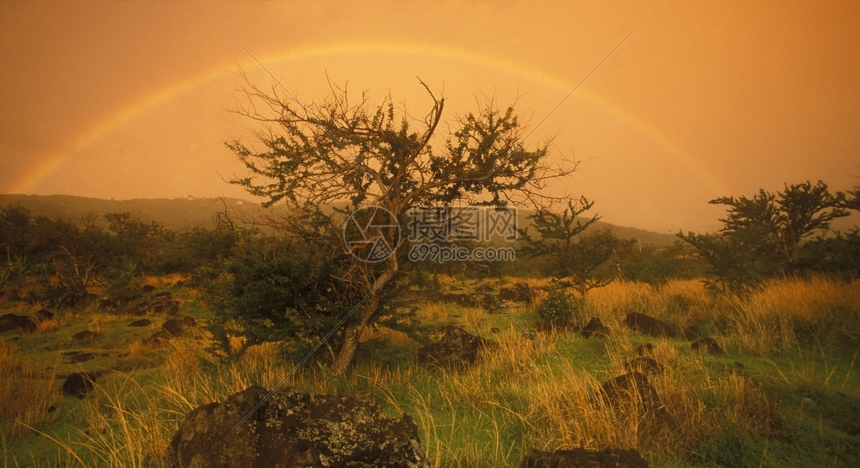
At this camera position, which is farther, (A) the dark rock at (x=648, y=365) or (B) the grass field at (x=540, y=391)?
(A) the dark rock at (x=648, y=365)

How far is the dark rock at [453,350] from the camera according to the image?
6.82 metres

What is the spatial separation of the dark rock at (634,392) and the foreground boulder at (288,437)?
269 cm

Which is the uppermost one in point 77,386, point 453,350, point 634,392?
point 634,392

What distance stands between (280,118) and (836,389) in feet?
27.0

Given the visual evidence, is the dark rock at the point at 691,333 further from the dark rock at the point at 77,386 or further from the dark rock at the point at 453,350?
the dark rock at the point at 77,386

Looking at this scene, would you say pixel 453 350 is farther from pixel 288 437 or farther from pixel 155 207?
pixel 155 207

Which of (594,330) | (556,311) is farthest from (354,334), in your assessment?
(556,311)

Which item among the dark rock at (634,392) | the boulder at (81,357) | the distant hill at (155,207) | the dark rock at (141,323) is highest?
the distant hill at (155,207)

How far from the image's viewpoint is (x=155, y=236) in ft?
104

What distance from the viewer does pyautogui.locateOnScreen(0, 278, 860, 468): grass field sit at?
3.90 meters

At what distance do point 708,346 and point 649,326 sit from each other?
159 cm

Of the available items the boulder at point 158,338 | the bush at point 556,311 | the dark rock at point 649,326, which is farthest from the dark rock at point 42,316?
the dark rock at point 649,326

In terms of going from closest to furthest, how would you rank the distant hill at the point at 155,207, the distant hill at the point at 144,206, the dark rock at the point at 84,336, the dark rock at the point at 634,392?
the dark rock at the point at 634,392
the dark rock at the point at 84,336
the distant hill at the point at 144,206
the distant hill at the point at 155,207

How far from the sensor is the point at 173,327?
1096 centimetres
